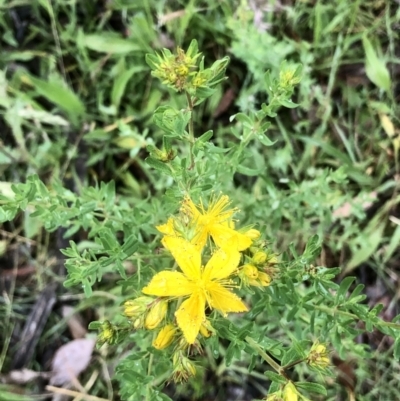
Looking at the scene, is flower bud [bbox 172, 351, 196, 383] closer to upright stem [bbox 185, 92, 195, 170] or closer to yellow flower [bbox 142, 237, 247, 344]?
yellow flower [bbox 142, 237, 247, 344]

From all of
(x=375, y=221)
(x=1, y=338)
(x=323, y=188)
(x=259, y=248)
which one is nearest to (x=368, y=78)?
(x=375, y=221)

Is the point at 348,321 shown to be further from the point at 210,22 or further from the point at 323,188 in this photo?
the point at 210,22

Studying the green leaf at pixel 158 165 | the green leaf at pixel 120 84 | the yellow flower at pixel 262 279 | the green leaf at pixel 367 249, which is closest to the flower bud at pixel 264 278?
the yellow flower at pixel 262 279

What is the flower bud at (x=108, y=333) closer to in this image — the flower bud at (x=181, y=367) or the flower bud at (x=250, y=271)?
the flower bud at (x=181, y=367)

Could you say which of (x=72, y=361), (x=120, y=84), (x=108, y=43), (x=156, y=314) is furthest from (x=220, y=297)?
(x=108, y=43)

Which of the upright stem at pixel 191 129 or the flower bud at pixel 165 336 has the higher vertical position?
the upright stem at pixel 191 129
